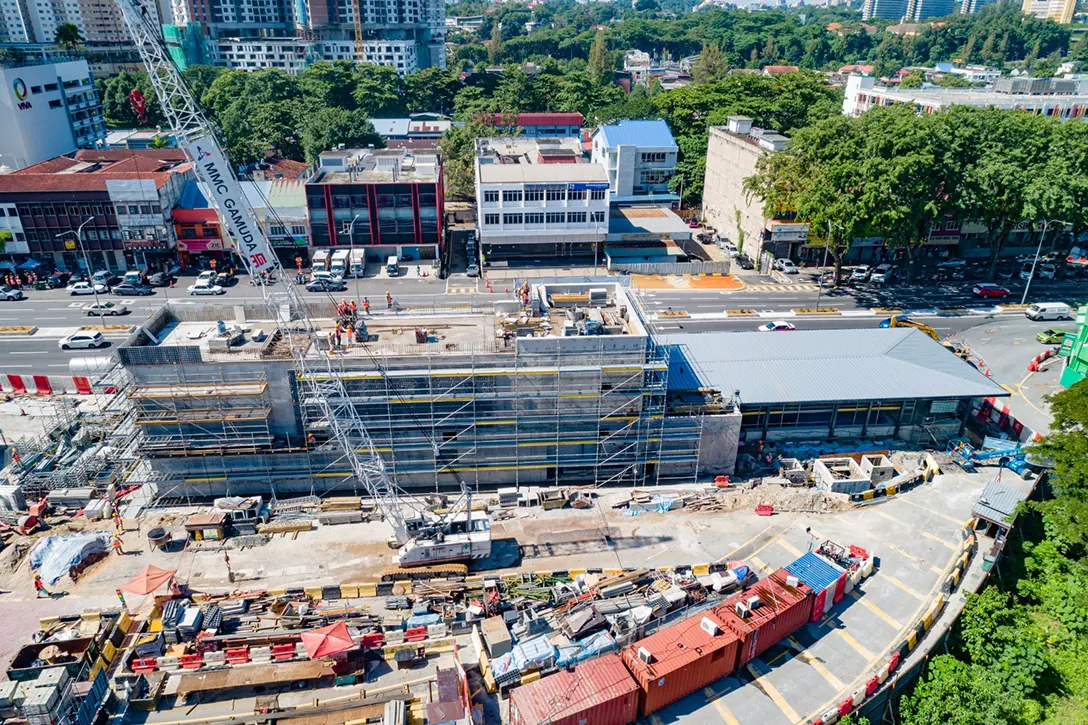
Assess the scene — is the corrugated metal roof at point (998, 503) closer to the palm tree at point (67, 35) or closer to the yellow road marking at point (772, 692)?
the yellow road marking at point (772, 692)

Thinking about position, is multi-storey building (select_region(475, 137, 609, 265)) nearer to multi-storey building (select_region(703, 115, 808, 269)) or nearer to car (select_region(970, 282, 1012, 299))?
multi-storey building (select_region(703, 115, 808, 269))

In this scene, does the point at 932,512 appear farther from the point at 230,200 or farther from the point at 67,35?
the point at 67,35

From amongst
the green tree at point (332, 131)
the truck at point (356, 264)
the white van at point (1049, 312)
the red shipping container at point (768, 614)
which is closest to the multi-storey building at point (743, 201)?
the white van at point (1049, 312)

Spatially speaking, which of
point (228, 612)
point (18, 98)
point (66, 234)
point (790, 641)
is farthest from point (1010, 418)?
point (18, 98)

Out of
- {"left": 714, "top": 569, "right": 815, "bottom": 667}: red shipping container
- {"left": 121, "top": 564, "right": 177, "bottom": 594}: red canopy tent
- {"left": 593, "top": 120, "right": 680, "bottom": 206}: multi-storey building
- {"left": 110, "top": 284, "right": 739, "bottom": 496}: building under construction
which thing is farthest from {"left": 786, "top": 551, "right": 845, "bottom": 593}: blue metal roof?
{"left": 593, "top": 120, "right": 680, "bottom": 206}: multi-storey building

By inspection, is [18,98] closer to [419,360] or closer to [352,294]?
[352,294]
